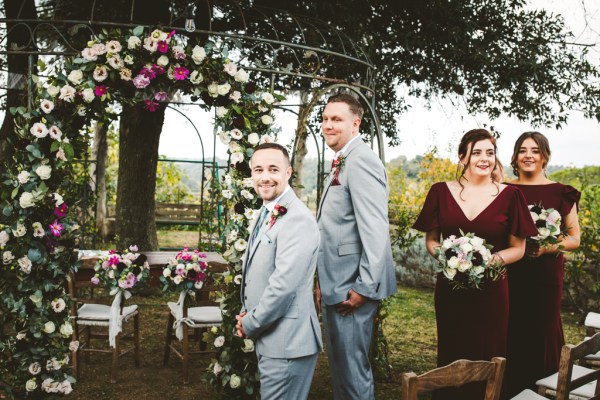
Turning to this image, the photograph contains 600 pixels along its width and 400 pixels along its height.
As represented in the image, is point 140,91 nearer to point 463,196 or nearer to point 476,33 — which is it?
point 463,196

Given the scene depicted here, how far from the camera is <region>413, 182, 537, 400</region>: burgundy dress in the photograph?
350 centimetres

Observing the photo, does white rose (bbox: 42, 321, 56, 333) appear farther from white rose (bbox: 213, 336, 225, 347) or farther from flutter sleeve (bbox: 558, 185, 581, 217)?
flutter sleeve (bbox: 558, 185, 581, 217)

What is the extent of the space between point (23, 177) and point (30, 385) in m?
1.52

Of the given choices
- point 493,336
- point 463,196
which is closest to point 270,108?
point 463,196

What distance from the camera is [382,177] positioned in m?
3.43

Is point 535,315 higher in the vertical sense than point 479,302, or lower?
lower

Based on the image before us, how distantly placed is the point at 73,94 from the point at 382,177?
235 centimetres

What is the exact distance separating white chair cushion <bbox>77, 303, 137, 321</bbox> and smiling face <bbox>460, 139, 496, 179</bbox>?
11.7ft

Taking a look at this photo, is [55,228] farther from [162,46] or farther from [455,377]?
[455,377]

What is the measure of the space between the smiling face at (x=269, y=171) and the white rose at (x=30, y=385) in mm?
2528

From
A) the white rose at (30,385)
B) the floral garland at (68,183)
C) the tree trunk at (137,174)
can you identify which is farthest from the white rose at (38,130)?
the tree trunk at (137,174)

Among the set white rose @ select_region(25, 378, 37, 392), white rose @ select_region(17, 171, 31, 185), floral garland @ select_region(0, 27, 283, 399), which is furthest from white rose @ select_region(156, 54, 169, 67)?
white rose @ select_region(25, 378, 37, 392)

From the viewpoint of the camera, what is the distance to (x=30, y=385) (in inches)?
159

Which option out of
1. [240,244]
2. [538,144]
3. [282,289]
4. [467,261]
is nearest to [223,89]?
[240,244]
